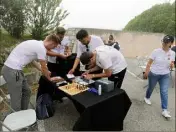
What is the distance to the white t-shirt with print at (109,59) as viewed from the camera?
9.62 feet

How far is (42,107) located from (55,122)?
1.24 feet

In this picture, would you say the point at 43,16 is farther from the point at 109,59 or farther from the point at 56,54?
the point at 109,59

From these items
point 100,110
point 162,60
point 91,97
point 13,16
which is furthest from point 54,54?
point 13,16

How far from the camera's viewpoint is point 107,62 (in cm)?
293

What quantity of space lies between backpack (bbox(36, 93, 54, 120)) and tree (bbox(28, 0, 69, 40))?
5270 mm

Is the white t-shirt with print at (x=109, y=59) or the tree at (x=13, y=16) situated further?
the tree at (x=13, y=16)

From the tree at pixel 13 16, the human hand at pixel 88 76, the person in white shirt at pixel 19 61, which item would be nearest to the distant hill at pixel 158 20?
the tree at pixel 13 16

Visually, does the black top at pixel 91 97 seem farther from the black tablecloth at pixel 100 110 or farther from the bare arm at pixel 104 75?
the bare arm at pixel 104 75

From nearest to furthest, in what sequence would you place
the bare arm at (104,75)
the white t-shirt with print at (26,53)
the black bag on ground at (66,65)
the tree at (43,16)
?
1. the white t-shirt with print at (26,53)
2. the bare arm at (104,75)
3. the black bag on ground at (66,65)
4. the tree at (43,16)

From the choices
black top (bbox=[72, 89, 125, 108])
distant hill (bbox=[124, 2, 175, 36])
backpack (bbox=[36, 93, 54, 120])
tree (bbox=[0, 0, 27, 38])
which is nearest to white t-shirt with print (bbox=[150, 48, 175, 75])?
black top (bbox=[72, 89, 125, 108])

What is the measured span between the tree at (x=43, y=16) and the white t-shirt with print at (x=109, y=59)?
18.5ft

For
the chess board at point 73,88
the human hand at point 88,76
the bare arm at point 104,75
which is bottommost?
the chess board at point 73,88

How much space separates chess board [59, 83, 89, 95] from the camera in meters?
2.92

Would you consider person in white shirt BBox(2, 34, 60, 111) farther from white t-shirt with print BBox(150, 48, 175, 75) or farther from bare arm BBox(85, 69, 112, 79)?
white t-shirt with print BBox(150, 48, 175, 75)
